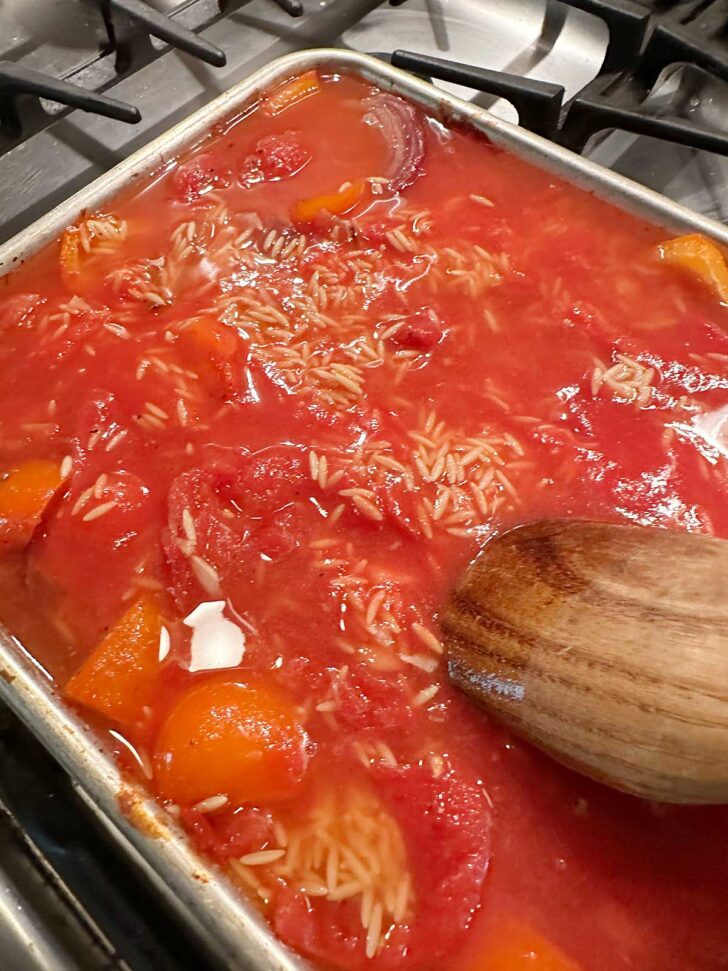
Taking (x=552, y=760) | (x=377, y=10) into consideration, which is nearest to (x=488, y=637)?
(x=552, y=760)

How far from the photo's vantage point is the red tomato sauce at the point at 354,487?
1468 millimetres

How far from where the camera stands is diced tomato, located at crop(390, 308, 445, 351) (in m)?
2.12

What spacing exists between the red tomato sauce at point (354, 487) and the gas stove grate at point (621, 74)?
21 cm

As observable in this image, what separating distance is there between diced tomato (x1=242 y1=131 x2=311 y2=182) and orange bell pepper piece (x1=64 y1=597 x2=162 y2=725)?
1541 mm

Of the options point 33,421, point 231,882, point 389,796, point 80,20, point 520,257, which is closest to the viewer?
point 231,882

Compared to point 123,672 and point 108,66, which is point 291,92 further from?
point 123,672

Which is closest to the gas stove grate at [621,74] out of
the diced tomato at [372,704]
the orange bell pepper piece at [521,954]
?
the diced tomato at [372,704]

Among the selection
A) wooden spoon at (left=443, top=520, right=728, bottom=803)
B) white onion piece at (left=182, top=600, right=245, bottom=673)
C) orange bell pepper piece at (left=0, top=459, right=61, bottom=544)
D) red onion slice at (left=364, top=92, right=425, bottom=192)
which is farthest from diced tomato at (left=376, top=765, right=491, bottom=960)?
red onion slice at (left=364, top=92, right=425, bottom=192)

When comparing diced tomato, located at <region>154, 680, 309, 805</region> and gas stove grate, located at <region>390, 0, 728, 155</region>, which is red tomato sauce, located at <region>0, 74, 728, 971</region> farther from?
gas stove grate, located at <region>390, 0, 728, 155</region>

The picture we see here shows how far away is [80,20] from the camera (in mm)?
3121

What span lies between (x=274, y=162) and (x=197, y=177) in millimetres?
254

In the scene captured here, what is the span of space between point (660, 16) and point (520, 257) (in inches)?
46.4

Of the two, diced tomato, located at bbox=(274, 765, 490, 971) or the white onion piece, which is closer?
diced tomato, located at bbox=(274, 765, 490, 971)

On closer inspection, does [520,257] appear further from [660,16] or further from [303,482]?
[660,16]
